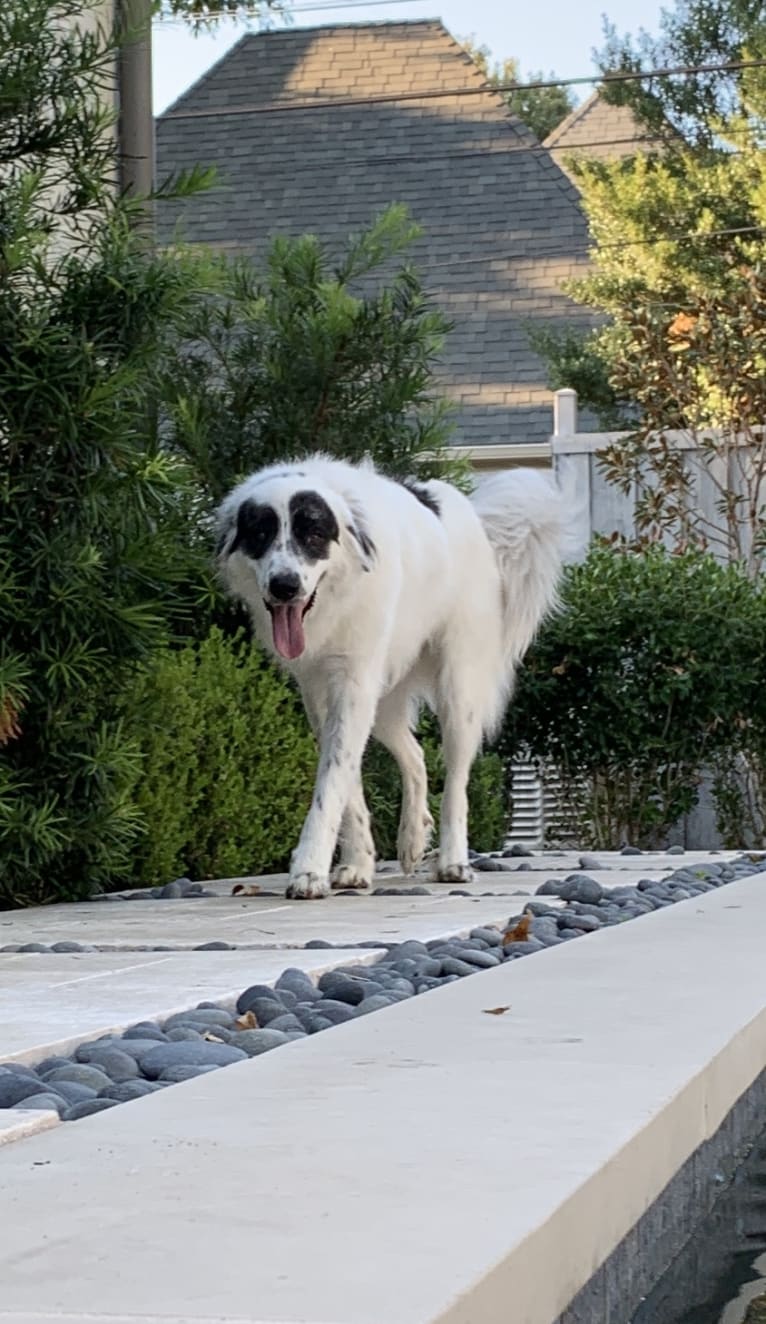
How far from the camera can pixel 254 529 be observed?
6.27m

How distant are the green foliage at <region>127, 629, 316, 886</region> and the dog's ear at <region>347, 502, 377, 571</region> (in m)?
0.90

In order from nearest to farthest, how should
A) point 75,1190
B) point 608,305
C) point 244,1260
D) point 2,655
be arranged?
point 244,1260, point 75,1190, point 2,655, point 608,305

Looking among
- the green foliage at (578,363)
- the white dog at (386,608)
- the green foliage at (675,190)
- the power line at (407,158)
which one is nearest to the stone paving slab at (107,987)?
the white dog at (386,608)

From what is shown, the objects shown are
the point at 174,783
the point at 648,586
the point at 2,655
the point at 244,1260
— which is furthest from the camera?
the point at 648,586

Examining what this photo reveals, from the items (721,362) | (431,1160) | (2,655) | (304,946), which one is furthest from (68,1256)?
(721,362)

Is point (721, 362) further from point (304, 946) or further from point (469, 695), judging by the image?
point (304, 946)

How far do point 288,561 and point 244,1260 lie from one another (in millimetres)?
4560

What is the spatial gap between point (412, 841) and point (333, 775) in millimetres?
1261

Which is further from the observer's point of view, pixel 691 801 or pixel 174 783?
pixel 691 801

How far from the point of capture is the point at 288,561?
20.1 ft

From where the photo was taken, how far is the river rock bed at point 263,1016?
8.72 ft

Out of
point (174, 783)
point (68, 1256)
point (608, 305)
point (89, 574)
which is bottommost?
point (68, 1256)

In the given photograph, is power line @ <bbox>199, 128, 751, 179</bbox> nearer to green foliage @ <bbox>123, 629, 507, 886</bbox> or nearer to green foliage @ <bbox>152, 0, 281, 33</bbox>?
green foliage @ <bbox>152, 0, 281, 33</bbox>

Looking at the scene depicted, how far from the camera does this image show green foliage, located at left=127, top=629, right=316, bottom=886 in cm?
683
